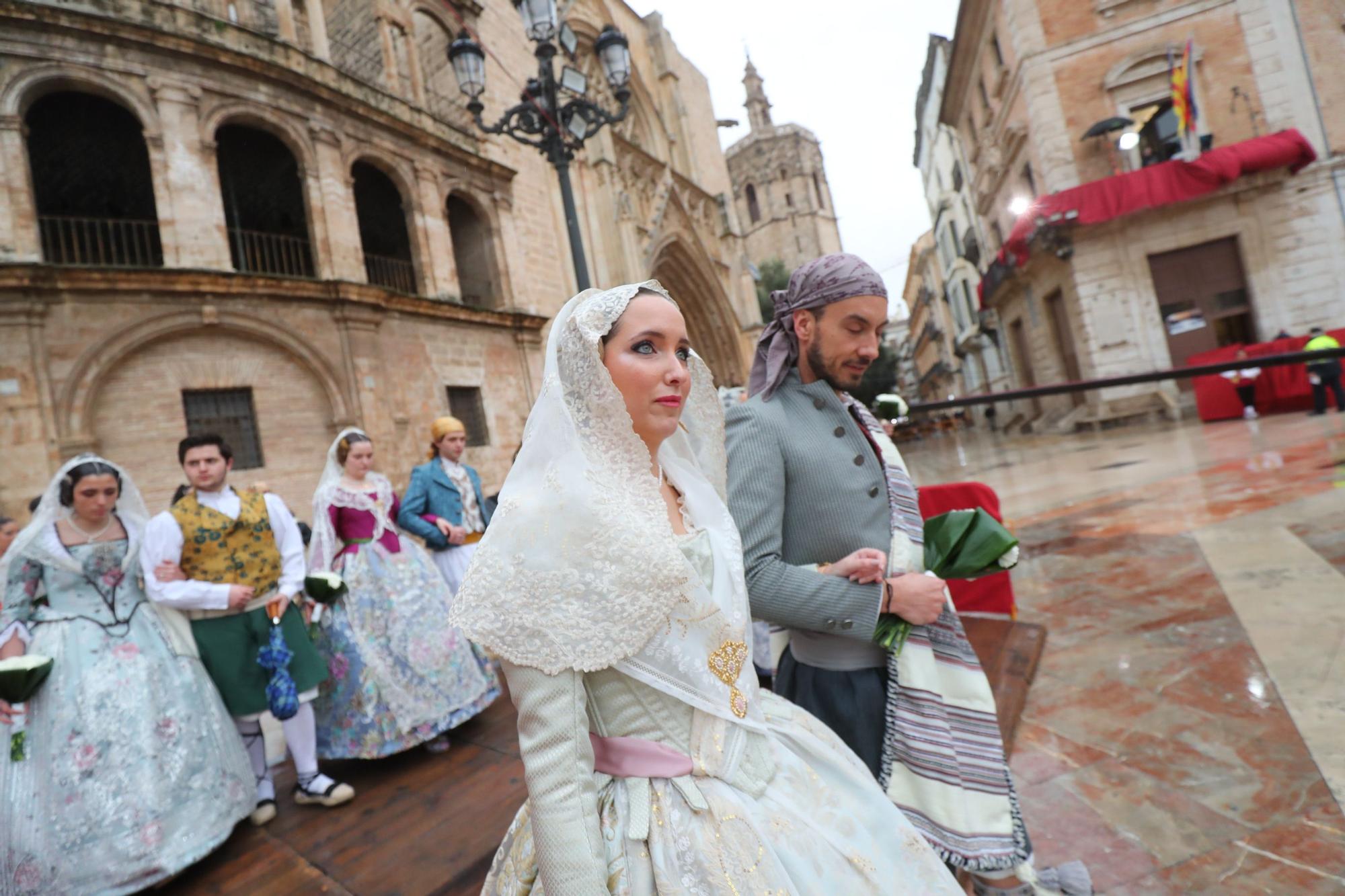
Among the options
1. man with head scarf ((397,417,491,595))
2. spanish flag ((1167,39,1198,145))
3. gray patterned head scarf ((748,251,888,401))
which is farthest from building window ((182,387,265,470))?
spanish flag ((1167,39,1198,145))

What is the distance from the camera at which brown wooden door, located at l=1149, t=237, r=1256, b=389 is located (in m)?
13.3

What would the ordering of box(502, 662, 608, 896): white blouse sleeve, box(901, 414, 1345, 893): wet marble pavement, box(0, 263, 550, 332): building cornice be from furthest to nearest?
box(0, 263, 550, 332): building cornice, box(901, 414, 1345, 893): wet marble pavement, box(502, 662, 608, 896): white blouse sleeve

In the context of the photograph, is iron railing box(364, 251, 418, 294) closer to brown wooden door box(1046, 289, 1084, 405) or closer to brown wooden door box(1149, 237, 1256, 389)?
brown wooden door box(1046, 289, 1084, 405)

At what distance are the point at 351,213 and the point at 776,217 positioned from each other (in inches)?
1338

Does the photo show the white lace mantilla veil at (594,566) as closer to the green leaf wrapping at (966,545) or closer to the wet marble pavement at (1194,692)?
the green leaf wrapping at (966,545)

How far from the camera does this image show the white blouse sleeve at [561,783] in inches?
34.9

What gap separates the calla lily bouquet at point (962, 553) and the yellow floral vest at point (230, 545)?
3049mm

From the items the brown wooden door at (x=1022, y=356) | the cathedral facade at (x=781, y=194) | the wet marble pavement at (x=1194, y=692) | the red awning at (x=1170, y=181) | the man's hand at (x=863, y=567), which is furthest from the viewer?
the cathedral facade at (x=781, y=194)

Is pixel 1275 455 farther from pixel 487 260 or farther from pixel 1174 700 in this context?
pixel 487 260

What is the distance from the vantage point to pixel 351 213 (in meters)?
10.5

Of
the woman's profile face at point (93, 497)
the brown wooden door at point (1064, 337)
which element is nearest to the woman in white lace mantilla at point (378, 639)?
the woman's profile face at point (93, 497)

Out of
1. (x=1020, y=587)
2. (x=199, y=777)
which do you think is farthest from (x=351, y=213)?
(x=1020, y=587)

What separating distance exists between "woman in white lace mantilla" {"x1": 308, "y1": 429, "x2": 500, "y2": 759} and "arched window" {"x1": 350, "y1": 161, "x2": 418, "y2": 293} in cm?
988

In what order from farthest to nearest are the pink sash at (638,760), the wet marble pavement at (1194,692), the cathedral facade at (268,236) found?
the cathedral facade at (268,236)
the wet marble pavement at (1194,692)
the pink sash at (638,760)
